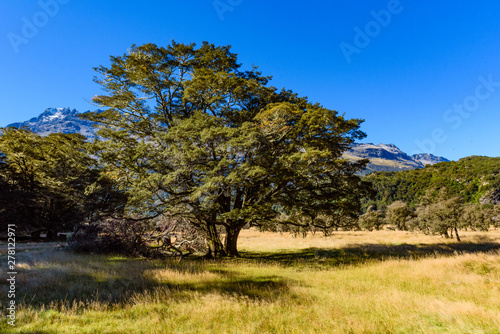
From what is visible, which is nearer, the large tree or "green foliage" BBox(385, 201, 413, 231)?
the large tree

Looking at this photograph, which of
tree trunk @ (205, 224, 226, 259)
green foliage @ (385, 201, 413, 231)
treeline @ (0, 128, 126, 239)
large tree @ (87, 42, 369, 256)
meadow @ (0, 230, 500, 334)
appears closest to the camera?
meadow @ (0, 230, 500, 334)

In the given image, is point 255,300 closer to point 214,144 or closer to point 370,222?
point 214,144

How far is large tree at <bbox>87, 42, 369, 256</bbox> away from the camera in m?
12.5

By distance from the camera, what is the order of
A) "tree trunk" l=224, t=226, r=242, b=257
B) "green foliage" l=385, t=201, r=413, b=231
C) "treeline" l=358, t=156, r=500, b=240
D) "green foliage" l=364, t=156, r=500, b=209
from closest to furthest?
"tree trunk" l=224, t=226, r=242, b=257 → "treeline" l=358, t=156, r=500, b=240 → "green foliage" l=385, t=201, r=413, b=231 → "green foliage" l=364, t=156, r=500, b=209

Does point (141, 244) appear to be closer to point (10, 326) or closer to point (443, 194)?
point (10, 326)

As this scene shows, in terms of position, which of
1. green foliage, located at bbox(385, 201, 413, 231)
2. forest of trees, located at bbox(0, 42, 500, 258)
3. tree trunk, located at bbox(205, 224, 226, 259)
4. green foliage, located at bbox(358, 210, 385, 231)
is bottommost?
green foliage, located at bbox(358, 210, 385, 231)

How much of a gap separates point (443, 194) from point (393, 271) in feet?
98.3

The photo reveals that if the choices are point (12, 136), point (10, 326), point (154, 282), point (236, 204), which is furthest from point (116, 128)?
point (12, 136)

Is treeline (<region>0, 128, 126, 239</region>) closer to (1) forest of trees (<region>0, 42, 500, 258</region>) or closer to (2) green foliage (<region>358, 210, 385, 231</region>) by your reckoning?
(1) forest of trees (<region>0, 42, 500, 258</region>)

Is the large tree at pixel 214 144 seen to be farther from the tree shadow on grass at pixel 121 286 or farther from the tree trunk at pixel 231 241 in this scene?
the tree shadow on grass at pixel 121 286

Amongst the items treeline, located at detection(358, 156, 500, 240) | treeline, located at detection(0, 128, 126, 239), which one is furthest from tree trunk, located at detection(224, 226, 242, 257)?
treeline, located at detection(358, 156, 500, 240)

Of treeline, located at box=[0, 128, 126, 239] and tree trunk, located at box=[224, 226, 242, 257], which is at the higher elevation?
treeline, located at box=[0, 128, 126, 239]

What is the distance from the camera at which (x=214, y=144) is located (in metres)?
13.0

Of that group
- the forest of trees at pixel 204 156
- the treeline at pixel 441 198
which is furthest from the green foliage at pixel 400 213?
the forest of trees at pixel 204 156
